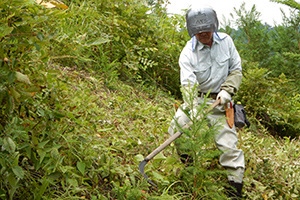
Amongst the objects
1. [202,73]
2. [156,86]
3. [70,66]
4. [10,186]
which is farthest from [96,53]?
[10,186]

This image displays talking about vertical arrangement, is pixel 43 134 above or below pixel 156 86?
above

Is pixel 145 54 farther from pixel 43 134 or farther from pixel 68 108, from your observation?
pixel 43 134

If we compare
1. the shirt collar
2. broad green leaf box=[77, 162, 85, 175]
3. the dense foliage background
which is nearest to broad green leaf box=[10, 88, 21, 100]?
the dense foliage background

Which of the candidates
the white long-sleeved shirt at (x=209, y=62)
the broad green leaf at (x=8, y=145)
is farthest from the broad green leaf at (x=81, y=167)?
the white long-sleeved shirt at (x=209, y=62)

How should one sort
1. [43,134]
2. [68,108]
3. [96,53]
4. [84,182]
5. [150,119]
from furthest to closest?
[96,53]
[150,119]
[68,108]
[84,182]
[43,134]

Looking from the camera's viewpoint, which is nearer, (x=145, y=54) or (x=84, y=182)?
(x=84, y=182)

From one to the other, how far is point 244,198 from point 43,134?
92.8 inches

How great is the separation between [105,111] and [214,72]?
1520mm

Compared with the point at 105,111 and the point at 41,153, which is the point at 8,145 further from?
the point at 105,111

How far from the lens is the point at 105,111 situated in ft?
14.1

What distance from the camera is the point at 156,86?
599 centimetres

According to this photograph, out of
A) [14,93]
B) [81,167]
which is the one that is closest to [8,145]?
[14,93]

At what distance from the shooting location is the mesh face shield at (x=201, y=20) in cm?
343

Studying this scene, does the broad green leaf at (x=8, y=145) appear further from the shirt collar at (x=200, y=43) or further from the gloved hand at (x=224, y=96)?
the shirt collar at (x=200, y=43)
